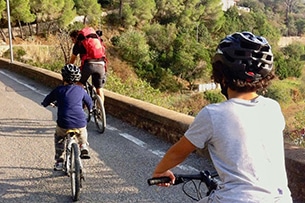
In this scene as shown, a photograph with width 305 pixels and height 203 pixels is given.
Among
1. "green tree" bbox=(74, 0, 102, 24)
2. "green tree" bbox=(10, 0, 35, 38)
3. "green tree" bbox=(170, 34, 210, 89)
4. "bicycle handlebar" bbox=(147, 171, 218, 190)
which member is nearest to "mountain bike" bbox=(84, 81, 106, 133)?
"bicycle handlebar" bbox=(147, 171, 218, 190)

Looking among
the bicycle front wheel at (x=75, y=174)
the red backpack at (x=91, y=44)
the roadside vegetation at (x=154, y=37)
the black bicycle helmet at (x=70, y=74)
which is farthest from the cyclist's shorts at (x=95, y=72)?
the roadside vegetation at (x=154, y=37)

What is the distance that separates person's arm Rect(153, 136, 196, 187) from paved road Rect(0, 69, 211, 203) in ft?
6.06

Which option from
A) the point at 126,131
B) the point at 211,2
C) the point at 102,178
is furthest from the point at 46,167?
the point at 211,2

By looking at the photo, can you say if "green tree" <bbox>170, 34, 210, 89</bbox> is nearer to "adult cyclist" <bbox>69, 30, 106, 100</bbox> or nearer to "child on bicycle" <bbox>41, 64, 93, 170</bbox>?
"adult cyclist" <bbox>69, 30, 106, 100</bbox>

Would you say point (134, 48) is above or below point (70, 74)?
below

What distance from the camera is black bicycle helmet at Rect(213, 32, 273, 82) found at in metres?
1.88

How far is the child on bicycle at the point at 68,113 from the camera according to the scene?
428 centimetres

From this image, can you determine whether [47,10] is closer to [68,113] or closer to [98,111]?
[98,111]

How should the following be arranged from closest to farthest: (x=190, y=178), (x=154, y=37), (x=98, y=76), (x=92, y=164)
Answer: (x=190, y=178) → (x=92, y=164) → (x=98, y=76) → (x=154, y=37)

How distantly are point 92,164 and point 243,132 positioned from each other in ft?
10.9

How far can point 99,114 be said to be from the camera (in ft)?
20.9

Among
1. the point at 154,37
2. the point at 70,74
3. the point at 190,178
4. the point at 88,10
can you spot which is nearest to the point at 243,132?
the point at 190,178

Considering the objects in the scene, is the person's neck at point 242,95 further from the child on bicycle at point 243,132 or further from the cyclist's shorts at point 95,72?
the cyclist's shorts at point 95,72

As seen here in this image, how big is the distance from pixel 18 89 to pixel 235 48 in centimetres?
1048
